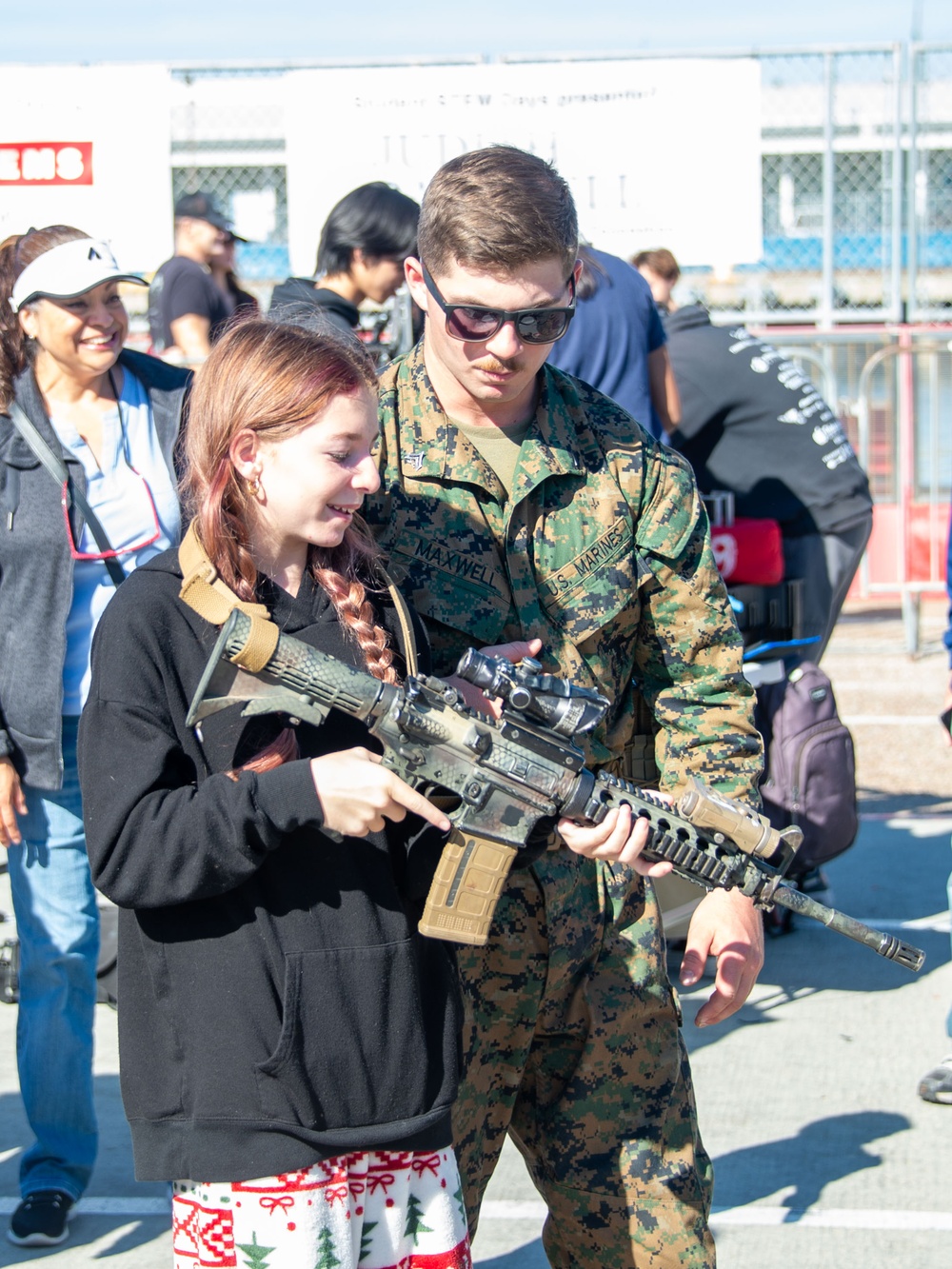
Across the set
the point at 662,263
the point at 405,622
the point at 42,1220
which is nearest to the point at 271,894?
the point at 405,622

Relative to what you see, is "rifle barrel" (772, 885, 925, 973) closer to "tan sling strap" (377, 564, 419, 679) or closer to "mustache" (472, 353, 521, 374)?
"tan sling strap" (377, 564, 419, 679)

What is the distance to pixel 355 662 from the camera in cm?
204

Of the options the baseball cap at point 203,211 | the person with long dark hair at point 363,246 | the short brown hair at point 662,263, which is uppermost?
the baseball cap at point 203,211

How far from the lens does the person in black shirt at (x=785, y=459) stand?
17.1 ft

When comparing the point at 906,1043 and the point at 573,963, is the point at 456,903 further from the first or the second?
the point at 906,1043

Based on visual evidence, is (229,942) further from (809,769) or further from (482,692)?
(809,769)

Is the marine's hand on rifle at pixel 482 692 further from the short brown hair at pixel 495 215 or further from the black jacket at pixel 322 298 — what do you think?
the black jacket at pixel 322 298

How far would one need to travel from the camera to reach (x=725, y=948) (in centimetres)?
237

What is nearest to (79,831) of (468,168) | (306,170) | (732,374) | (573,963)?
(573,963)

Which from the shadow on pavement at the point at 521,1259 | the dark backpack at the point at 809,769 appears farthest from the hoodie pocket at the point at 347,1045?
the dark backpack at the point at 809,769

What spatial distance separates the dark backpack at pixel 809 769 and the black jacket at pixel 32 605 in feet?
7.30

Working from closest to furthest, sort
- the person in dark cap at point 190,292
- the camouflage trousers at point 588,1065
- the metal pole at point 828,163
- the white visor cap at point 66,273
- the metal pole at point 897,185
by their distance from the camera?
the camouflage trousers at point 588,1065 → the white visor cap at point 66,273 → the person in dark cap at point 190,292 → the metal pole at point 828,163 → the metal pole at point 897,185

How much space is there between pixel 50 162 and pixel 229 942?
7.46m

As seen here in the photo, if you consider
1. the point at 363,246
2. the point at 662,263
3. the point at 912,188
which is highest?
the point at 912,188
